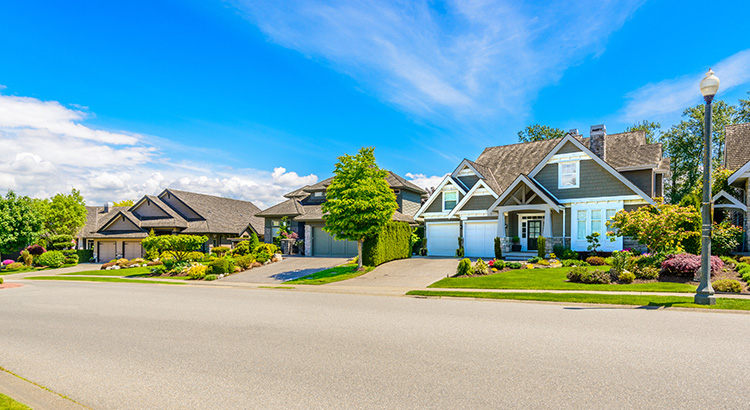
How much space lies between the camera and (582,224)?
26.3 m

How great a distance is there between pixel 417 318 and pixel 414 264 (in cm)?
1511

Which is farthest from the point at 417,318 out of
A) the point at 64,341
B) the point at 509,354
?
the point at 64,341

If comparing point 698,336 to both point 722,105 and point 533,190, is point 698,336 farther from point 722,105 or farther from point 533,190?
point 722,105

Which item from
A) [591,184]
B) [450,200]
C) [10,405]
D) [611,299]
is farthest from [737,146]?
[10,405]

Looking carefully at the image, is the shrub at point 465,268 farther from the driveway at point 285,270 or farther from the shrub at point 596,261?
the driveway at point 285,270

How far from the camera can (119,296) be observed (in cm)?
1758

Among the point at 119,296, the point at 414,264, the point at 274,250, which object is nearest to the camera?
the point at 119,296

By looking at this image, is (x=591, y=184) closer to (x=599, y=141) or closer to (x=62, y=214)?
(x=599, y=141)

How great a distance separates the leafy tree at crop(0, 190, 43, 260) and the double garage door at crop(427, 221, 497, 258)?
34.5 meters

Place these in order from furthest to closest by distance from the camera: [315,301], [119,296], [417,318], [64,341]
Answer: [119,296] < [315,301] < [417,318] < [64,341]

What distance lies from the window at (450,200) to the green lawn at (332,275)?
807 cm

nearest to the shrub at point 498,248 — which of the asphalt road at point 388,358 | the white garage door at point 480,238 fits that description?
the white garage door at point 480,238

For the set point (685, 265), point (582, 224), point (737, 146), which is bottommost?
point (685, 265)

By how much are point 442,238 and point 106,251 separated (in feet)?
116
